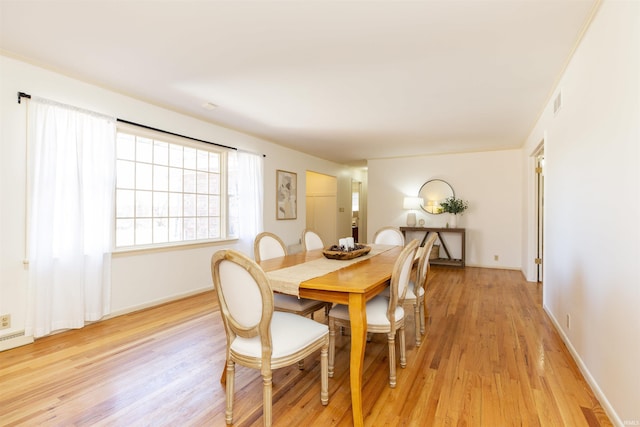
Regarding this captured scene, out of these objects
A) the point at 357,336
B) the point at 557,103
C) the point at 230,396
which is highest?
the point at 557,103

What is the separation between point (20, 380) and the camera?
6.91 ft

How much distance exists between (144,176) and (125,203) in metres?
0.40

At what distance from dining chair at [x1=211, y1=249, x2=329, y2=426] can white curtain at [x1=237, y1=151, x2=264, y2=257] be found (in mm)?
3313

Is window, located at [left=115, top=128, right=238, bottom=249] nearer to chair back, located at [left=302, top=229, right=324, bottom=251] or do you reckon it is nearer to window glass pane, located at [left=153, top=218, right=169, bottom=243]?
window glass pane, located at [left=153, top=218, right=169, bottom=243]

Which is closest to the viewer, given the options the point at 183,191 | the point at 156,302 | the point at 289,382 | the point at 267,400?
the point at 267,400

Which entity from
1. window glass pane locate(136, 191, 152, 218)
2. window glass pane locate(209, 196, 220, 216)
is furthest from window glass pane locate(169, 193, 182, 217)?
window glass pane locate(209, 196, 220, 216)

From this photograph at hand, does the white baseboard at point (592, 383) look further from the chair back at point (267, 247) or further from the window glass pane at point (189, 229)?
the window glass pane at point (189, 229)

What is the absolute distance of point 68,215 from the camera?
291cm

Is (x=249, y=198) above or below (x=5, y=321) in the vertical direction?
above

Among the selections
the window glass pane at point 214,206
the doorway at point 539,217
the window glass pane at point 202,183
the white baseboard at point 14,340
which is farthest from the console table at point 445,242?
the white baseboard at point 14,340

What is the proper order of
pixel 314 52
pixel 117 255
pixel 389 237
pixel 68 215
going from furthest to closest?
pixel 389 237
pixel 117 255
pixel 68 215
pixel 314 52

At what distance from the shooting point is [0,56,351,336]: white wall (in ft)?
8.46

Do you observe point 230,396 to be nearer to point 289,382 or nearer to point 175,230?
point 289,382

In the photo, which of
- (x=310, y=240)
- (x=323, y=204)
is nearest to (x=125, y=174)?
(x=310, y=240)
